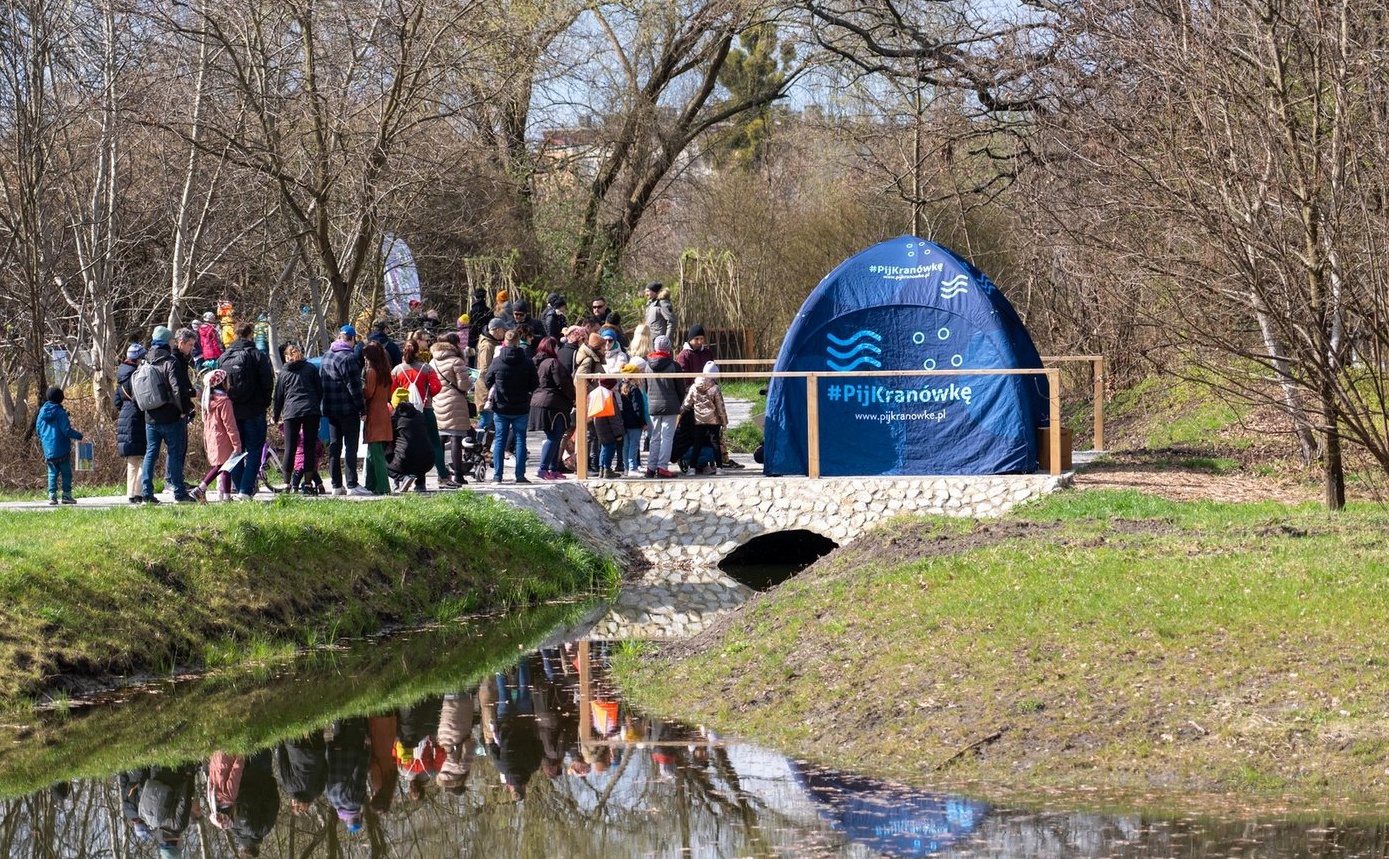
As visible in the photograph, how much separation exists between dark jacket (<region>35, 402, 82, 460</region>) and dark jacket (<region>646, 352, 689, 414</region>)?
606 cm

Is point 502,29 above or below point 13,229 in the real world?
above

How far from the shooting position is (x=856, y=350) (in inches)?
768

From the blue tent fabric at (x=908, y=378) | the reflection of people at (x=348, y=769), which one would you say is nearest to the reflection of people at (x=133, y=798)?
the reflection of people at (x=348, y=769)

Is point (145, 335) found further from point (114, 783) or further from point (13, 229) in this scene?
point (114, 783)

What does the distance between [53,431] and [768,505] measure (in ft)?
24.3

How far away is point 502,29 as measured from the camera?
2462 cm

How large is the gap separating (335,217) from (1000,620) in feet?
53.3

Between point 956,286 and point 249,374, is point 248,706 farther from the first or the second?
point 956,286

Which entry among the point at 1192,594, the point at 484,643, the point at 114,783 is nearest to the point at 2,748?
the point at 114,783

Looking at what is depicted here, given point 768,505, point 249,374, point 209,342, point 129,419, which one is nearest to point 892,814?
point 249,374

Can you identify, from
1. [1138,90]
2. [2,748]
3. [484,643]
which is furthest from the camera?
[1138,90]

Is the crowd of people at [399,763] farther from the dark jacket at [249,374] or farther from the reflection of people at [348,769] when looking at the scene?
the dark jacket at [249,374]

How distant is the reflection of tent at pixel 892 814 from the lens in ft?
25.6

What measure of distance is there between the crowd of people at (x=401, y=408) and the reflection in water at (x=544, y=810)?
17.1 ft
